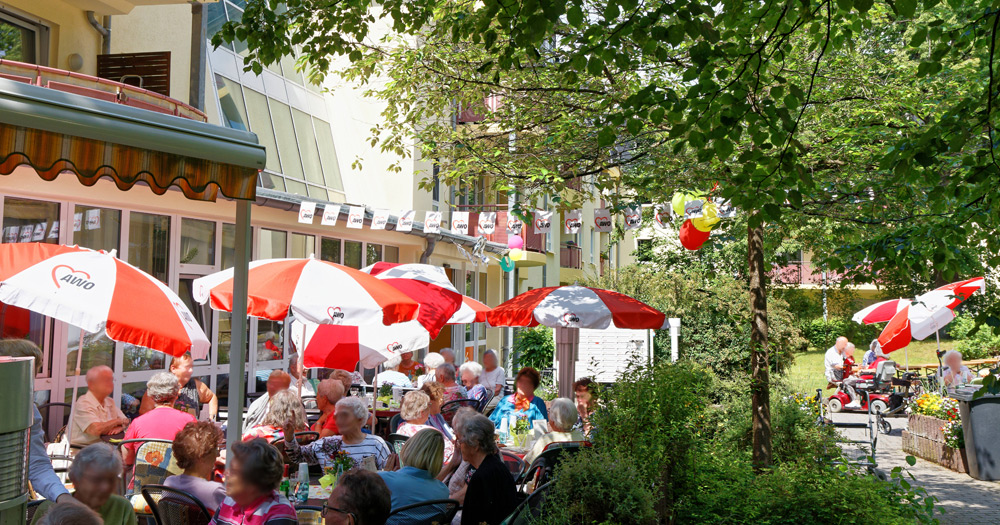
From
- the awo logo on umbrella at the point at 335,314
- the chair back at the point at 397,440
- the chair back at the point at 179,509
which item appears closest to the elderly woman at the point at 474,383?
the chair back at the point at 397,440

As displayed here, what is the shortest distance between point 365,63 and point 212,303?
4.42 m

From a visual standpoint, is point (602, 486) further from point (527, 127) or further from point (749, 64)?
point (527, 127)

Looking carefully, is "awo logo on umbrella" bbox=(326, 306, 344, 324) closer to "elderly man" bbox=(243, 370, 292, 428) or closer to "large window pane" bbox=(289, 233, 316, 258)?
"elderly man" bbox=(243, 370, 292, 428)

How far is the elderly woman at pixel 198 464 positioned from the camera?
4727 millimetres

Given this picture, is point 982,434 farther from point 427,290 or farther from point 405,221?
point 405,221

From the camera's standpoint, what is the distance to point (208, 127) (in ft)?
12.2

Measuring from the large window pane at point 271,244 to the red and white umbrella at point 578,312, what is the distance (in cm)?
589

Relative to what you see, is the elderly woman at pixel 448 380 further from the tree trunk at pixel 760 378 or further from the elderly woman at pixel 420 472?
the elderly woman at pixel 420 472

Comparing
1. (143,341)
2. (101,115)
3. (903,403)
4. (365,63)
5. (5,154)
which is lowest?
(903,403)

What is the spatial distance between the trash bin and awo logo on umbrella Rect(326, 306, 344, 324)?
865 cm

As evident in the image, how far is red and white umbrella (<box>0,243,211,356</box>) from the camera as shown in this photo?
19.0ft

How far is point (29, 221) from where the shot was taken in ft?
33.0

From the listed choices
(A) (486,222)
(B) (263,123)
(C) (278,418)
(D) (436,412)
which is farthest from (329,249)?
(C) (278,418)

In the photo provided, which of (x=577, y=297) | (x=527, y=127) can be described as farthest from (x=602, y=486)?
(x=527, y=127)
